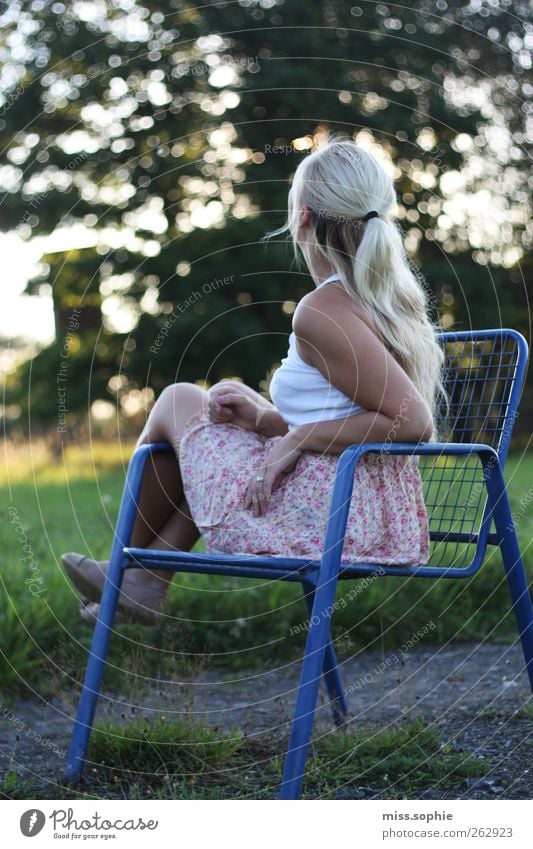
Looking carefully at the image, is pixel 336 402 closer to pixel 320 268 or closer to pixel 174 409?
pixel 320 268

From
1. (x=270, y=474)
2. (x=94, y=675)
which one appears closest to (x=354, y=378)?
(x=270, y=474)

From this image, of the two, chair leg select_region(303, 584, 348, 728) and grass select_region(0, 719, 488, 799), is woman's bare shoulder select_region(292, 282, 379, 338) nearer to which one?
chair leg select_region(303, 584, 348, 728)

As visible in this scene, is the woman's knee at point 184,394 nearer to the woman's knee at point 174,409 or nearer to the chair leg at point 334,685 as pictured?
the woman's knee at point 174,409

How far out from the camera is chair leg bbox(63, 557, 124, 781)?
238 cm

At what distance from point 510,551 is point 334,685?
2.37 ft

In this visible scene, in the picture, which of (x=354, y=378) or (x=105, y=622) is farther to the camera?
(x=105, y=622)

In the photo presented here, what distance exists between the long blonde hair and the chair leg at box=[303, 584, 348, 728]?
782 mm

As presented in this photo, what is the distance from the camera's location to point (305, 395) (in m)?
2.43

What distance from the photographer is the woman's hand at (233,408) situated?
2.53m

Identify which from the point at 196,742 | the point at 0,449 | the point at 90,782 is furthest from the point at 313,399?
the point at 0,449

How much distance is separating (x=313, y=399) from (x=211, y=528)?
379 millimetres

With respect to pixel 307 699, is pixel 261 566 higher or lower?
higher

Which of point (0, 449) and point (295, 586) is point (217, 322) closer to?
point (0, 449)
